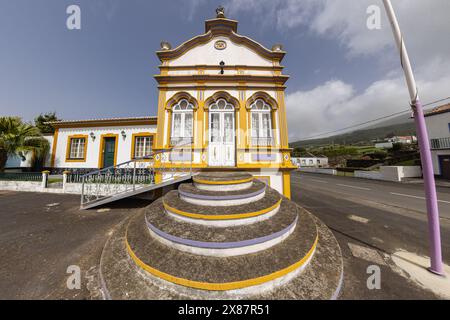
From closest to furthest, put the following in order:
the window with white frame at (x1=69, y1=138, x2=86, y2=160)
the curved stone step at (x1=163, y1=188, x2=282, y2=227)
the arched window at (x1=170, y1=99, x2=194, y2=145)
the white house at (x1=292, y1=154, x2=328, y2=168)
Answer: the curved stone step at (x1=163, y1=188, x2=282, y2=227), the arched window at (x1=170, y1=99, x2=194, y2=145), the window with white frame at (x1=69, y1=138, x2=86, y2=160), the white house at (x1=292, y1=154, x2=328, y2=168)

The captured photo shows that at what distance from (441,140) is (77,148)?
36234mm

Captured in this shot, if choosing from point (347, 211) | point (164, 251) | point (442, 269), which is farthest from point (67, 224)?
point (347, 211)

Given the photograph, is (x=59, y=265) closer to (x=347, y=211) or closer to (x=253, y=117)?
(x=253, y=117)

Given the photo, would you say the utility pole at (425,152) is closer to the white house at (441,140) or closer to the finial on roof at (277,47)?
the finial on roof at (277,47)

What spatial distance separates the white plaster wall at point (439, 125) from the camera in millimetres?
16328

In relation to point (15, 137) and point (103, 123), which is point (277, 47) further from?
point (15, 137)

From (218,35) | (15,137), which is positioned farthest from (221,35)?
(15,137)

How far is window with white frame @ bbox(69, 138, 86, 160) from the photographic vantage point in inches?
444

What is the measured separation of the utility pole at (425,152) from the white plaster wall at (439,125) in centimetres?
2455

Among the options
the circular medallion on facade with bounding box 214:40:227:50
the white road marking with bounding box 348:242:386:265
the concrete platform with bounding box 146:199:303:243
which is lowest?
the white road marking with bounding box 348:242:386:265

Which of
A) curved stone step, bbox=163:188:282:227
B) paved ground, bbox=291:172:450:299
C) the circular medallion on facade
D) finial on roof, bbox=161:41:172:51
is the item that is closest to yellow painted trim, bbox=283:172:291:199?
paved ground, bbox=291:172:450:299

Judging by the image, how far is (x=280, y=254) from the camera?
2.59 m

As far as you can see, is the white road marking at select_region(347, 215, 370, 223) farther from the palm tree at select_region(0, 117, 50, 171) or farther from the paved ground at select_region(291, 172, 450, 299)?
the palm tree at select_region(0, 117, 50, 171)

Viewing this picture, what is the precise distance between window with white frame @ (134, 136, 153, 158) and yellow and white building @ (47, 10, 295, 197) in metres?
4.44
